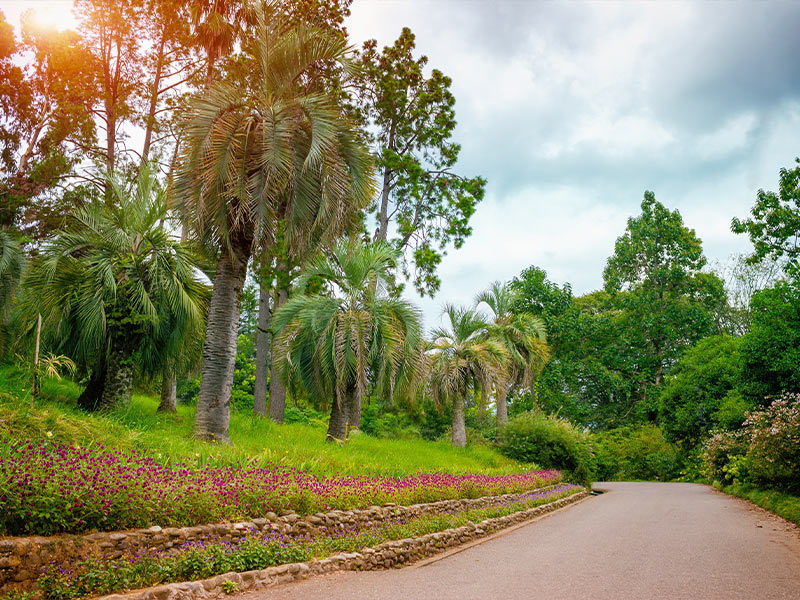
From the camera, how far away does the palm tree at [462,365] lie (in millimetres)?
22312

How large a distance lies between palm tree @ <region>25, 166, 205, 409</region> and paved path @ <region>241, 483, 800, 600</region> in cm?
756

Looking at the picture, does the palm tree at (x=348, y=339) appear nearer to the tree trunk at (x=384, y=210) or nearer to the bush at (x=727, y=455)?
the tree trunk at (x=384, y=210)

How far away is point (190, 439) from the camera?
1023 cm

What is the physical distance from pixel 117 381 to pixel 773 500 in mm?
16617

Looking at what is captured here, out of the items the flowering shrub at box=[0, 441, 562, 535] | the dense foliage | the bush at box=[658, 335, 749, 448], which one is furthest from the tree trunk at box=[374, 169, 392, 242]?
the bush at box=[658, 335, 749, 448]

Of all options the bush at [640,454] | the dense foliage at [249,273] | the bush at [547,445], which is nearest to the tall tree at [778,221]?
the dense foliage at [249,273]

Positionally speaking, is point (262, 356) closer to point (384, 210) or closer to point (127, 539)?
point (384, 210)

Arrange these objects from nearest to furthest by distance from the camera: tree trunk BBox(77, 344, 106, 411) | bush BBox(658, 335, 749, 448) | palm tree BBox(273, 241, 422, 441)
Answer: tree trunk BBox(77, 344, 106, 411), palm tree BBox(273, 241, 422, 441), bush BBox(658, 335, 749, 448)

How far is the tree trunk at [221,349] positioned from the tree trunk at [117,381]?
1691 mm

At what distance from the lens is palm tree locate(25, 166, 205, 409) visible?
1169cm

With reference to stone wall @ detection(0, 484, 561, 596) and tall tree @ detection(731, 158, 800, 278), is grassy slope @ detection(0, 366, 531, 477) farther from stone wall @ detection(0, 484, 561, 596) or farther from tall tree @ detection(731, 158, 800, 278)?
tall tree @ detection(731, 158, 800, 278)

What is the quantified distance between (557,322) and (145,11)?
29970 millimetres

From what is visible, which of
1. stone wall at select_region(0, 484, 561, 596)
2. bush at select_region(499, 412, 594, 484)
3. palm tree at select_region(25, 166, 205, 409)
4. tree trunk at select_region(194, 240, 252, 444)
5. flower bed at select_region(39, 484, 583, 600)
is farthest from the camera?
bush at select_region(499, 412, 594, 484)

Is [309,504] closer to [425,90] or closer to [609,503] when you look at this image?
[609,503]
